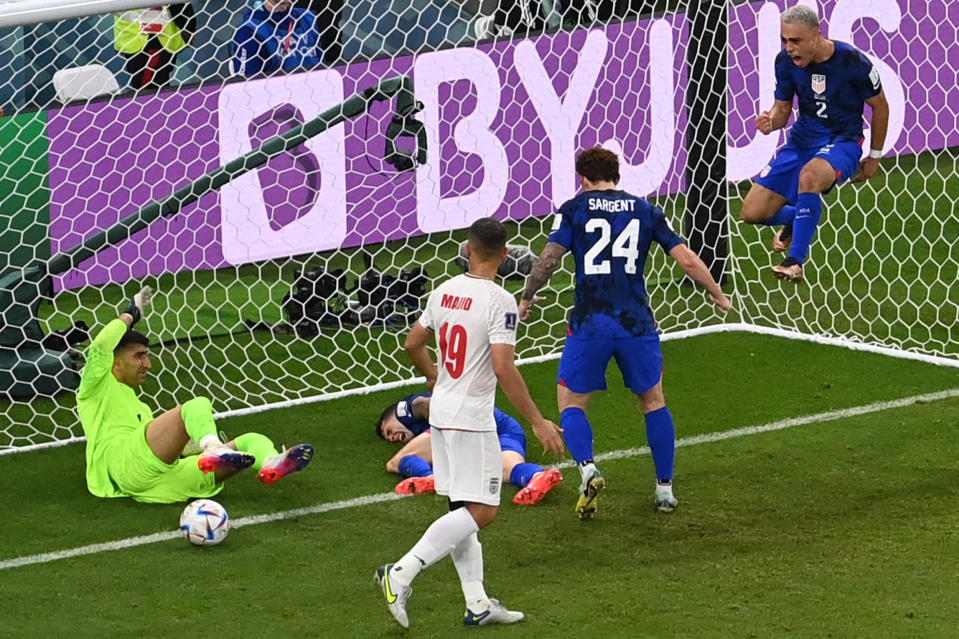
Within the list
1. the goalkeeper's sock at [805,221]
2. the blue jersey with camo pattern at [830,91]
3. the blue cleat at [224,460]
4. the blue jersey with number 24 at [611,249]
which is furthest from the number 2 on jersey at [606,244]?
the blue jersey with camo pattern at [830,91]

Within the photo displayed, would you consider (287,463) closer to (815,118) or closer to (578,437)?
(578,437)

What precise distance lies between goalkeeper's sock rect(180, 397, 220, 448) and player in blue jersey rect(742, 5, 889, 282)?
3.10 meters

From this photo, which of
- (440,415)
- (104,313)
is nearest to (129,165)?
(104,313)

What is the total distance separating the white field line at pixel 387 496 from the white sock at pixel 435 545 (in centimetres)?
174

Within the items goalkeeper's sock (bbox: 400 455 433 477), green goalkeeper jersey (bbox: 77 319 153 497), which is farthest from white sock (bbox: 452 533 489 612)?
green goalkeeper jersey (bbox: 77 319 153 497)

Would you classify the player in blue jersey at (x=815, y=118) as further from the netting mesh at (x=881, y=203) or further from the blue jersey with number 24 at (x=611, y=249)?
the netting mesh at (x=881, y=203)

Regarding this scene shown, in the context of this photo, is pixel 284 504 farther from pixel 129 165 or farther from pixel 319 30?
pixel 319 30

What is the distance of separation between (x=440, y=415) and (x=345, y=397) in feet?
11.6

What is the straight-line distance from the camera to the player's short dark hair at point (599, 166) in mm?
8219

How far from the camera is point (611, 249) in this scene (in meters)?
8.23

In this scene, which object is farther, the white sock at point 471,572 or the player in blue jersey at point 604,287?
the player in blue jersey at point 604,287

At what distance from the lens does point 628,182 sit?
12.4 metres

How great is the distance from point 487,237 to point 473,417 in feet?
2.36

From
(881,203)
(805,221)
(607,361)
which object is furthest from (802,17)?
(881,203)
